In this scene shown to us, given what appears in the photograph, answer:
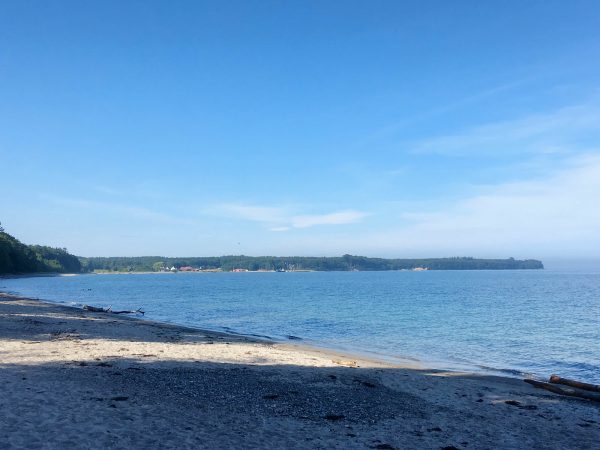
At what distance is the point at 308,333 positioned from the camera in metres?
35.1

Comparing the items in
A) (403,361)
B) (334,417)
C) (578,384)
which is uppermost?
(334,417)

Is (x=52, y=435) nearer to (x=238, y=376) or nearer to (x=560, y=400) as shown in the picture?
(x=238, y=376)

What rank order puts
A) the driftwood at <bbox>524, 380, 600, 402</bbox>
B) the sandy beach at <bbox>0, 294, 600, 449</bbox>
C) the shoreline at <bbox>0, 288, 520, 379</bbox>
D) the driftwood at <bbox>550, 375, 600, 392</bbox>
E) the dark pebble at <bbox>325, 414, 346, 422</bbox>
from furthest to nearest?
the shoreline at <bbox>0, 288, 520, 379</bbox> → the driftwood at <bbox>550, 375, 600, 392</bbox> → the driftwood at <bbox>524, 380, 600, 402</bbox> → the dark pebble at <bbox>325, 414, 346, 422</bbox> → the sandy beach at <bbox>0, 294, 600, 449</bbox>

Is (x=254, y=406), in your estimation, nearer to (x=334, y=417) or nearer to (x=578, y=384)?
(x=334, y=417)

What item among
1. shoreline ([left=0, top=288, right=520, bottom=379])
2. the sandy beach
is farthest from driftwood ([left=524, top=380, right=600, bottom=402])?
shoreline ([left=0, top=288, right=520, bottom=379])

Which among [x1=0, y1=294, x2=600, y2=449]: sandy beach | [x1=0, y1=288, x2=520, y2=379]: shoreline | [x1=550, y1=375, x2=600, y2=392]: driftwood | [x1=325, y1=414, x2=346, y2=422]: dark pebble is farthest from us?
[x1=0, y1=288, x2=520, y2=379]: shoreline

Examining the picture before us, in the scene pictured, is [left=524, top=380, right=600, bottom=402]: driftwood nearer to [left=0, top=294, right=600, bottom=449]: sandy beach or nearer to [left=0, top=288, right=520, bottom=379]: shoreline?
[left=0, top=294, right=600, bottom=449]: sandy beach

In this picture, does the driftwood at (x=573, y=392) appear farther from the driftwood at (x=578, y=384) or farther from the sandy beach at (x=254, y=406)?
the driftwood at (x=578, y=384)

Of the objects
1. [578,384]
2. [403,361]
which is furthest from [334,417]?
[403,361]

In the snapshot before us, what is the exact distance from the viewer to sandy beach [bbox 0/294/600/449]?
8.77 m

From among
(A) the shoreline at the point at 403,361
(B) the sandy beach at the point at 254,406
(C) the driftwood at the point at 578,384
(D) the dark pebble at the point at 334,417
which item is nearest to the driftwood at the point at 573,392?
(B) the sandy beach at the point at 254,406

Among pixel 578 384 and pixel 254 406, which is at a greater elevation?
pixel 254 406

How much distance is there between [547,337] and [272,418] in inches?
1156

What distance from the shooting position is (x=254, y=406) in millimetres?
11164
